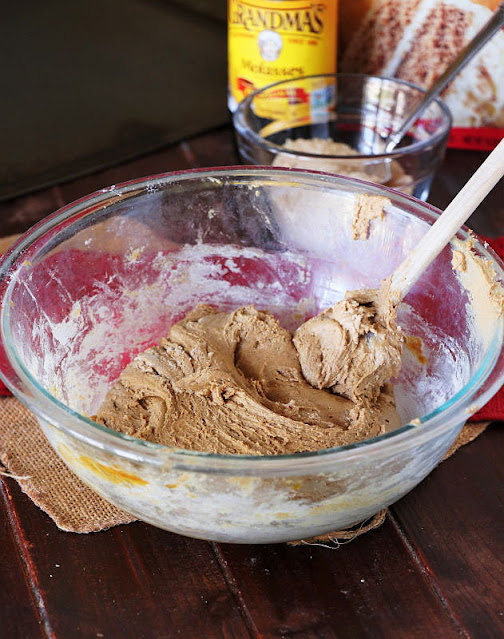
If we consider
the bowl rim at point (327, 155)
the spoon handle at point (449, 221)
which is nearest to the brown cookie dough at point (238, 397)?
the spoon handle at point (449, 221)

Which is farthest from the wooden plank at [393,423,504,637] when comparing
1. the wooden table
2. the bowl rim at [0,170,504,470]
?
the bowl rim at [0,170,504,470]

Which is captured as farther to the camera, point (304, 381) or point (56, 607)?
point (304, 381)

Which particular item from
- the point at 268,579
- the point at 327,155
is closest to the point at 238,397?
the point at 268,579

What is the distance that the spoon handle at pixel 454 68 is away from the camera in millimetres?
1240

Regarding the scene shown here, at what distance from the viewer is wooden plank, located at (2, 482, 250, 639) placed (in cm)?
75

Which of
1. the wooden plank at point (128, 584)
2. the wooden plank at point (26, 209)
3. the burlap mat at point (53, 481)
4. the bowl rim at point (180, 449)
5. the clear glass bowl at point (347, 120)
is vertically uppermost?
the bowl rim at point (180, 449)

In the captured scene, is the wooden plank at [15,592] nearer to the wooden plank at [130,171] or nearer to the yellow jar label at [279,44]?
the wooden plank at [130,171]

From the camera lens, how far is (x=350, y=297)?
897 millimetres

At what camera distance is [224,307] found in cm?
105

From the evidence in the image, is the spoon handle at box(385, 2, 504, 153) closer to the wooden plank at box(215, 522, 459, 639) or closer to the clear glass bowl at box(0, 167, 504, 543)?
the clear glass bowl at box(0, 167, 504, 543)

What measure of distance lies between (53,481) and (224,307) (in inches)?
11.9

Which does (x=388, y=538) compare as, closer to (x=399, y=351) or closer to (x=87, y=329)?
(x=399, y=351)

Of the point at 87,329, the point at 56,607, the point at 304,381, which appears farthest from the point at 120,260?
the point at 56,607

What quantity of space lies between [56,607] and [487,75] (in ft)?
3.68
